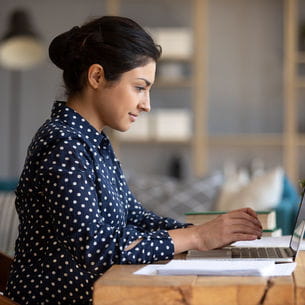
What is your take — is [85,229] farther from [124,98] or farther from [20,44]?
[20,44]

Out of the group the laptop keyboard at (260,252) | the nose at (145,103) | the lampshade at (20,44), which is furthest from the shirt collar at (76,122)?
the lampshade at (20,44)

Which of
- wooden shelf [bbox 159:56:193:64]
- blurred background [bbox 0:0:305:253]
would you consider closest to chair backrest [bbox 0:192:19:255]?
blurred background [bbox 0:0:305:253]

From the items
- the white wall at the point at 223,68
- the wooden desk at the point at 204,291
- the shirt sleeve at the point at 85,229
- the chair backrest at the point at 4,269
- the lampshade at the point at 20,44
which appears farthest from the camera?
→ the white wall at the point at 223,68

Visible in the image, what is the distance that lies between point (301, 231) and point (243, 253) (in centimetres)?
15

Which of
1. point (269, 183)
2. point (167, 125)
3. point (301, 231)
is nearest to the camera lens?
point (301, 231)

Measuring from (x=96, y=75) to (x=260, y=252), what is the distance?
0.55 meters

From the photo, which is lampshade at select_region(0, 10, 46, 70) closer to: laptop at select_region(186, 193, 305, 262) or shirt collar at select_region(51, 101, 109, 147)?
shirt collar at select_region(51, 101, 109, 147)

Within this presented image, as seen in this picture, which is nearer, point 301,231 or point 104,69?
point 301,231

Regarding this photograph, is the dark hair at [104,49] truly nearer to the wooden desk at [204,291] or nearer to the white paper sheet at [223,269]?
the white paper sheet at [223,269]

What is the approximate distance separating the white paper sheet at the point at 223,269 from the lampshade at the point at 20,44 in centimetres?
503

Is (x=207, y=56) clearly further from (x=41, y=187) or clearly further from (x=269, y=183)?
(x=41, y=187)

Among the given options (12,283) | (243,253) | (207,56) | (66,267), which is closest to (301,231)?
(243,253)

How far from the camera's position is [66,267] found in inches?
66.0

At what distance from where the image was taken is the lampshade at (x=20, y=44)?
20.6ft
